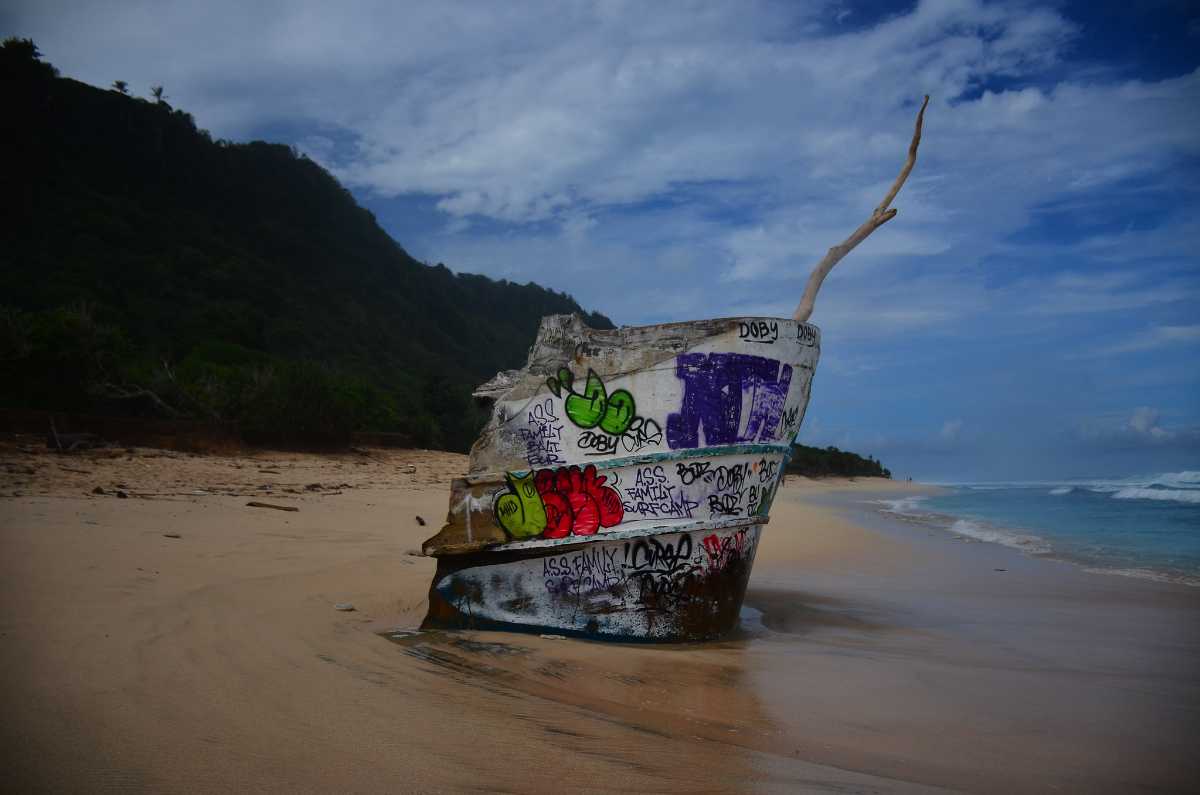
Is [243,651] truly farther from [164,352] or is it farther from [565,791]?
[164,352]

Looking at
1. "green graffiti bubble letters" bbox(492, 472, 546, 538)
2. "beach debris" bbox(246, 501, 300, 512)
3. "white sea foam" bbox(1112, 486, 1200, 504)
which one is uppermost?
"green graffiti bubble letters" bbox(492, 472, 546, 538)

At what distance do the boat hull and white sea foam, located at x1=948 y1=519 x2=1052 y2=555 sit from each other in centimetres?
835

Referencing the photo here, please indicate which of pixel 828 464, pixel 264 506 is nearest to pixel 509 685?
pixel 264 506

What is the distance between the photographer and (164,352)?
25.6 meters

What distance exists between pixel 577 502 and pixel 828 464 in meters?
49.4

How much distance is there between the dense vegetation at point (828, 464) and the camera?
163 ft

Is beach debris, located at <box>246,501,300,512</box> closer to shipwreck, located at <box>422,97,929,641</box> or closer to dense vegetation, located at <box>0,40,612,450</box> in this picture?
dense vegetation, located at <box>0,40,612,450</box>

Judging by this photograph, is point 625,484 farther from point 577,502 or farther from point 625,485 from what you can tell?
point 577,502

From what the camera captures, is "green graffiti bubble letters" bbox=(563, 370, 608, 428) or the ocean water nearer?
"green graffiti bubble letters" bbox=(563, 370, 608, 428)

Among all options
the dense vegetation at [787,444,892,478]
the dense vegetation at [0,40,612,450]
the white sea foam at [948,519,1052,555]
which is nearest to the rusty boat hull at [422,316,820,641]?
the dense vegetation at [0,40,612,450]

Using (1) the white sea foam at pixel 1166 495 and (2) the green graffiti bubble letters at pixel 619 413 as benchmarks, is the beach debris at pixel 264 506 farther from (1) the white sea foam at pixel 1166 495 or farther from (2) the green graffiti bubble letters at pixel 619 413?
(1) the white sea foam at pixel 1166 495

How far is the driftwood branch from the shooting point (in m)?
5.30

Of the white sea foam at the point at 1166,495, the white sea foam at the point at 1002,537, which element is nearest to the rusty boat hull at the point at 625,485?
the white sea foam at the point at 1002,537

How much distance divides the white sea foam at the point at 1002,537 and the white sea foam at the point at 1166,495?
990 cm
